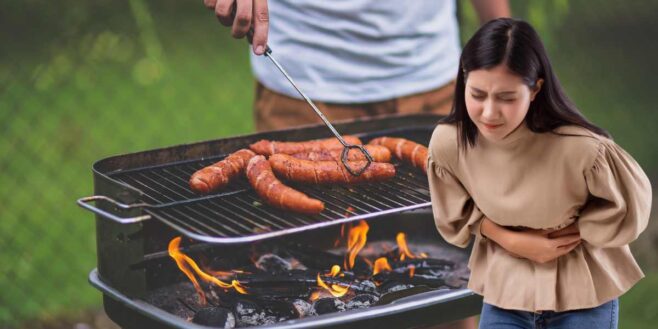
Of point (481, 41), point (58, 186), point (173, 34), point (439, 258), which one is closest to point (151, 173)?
point (439, 258)

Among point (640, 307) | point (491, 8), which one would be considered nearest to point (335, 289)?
point (491, 8)

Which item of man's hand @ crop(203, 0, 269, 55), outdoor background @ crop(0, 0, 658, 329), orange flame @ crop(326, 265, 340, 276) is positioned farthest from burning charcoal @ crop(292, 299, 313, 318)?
outdoor background @ crop(0, 0, 658, 329)

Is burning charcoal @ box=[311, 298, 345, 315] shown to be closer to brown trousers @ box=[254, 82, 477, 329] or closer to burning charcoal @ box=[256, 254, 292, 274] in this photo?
burning charcoal @ box=[256, 254, 292, 274]

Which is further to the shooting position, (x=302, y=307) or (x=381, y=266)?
(x=381, y=266)

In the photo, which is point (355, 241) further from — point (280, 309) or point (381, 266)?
point (280, 309)

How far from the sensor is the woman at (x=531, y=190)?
2207 mm

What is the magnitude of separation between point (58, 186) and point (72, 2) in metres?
0.86

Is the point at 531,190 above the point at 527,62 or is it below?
below

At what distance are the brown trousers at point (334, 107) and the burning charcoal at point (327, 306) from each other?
38.8 inches

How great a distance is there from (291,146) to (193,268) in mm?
501

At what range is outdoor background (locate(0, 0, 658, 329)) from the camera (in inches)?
184

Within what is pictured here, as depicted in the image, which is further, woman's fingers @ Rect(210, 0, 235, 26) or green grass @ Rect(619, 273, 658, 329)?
green grass @ Rect(619, 273, 658, 329)

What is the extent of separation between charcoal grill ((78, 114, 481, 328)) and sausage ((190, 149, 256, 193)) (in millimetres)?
29

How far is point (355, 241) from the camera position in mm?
3492
